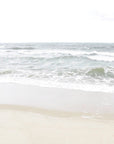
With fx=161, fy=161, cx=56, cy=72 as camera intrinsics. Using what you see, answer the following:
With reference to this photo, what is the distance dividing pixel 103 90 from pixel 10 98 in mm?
2601

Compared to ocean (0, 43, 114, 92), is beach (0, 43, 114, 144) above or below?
below

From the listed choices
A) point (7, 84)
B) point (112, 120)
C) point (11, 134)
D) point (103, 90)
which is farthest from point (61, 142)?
point (7, 84)

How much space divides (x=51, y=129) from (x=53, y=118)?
1.44 ft

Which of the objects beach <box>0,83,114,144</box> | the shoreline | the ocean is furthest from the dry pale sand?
the ocean

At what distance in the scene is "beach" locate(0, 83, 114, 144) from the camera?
2.20m

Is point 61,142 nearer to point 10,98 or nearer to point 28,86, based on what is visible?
point 10,98

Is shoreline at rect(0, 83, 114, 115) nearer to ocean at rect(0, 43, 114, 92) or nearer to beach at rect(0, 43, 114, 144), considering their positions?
beach at rect(0, 43, 114, 144)

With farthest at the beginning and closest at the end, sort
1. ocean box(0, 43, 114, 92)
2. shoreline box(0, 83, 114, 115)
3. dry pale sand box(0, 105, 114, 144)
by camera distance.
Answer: ocean box(0, 43, 114, 92), shoreline box(0, 83, 114, 115), dry pale sand box(0, 105, 114, 144)

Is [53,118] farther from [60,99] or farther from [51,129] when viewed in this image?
[60,99]

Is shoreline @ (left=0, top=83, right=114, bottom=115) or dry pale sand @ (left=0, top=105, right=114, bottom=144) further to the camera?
shoreline @ (left=0, top=83, right=114, bottom=115)

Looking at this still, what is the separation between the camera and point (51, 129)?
7.97ft

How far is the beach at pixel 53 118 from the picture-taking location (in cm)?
220

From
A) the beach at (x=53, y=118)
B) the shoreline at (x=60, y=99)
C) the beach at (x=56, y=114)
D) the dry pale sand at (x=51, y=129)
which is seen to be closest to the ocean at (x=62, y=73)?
the beach at (x=56, y=114)

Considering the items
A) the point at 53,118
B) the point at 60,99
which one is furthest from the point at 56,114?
the point at 60,99
